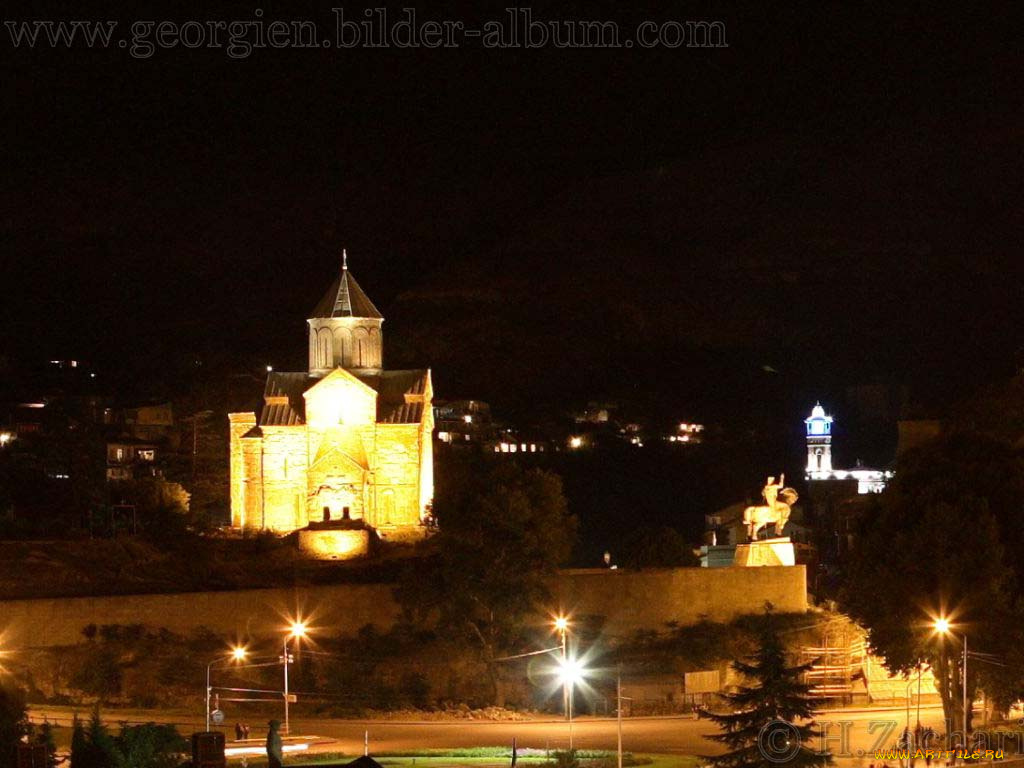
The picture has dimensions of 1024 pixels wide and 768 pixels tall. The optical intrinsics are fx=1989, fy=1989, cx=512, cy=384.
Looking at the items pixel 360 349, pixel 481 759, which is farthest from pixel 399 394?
pixel 481 759

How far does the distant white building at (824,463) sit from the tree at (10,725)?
76.7 metres

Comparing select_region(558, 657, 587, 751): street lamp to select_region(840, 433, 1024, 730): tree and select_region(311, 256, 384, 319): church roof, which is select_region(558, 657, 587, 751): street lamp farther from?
select_region(311, 256, 384, 319): church roof

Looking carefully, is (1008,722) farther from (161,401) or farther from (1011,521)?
(161,401)

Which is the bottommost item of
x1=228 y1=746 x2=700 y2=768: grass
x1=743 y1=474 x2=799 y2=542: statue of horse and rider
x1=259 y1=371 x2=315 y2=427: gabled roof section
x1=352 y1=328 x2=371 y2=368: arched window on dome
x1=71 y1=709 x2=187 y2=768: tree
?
x1=228 y1=746 x2=700 y2=768: grass

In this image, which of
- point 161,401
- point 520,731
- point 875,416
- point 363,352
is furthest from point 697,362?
point 520,731

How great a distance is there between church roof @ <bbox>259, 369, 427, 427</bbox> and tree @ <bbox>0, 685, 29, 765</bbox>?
34925 mm

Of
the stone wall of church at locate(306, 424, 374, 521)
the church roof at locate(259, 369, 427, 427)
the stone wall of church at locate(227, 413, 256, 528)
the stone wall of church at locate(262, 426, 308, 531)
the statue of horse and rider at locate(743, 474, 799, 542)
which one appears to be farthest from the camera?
the stone wall of church at locate(227, 413, 256, 528)

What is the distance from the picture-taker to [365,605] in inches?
2151

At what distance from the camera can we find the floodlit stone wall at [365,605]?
5181 centimetres

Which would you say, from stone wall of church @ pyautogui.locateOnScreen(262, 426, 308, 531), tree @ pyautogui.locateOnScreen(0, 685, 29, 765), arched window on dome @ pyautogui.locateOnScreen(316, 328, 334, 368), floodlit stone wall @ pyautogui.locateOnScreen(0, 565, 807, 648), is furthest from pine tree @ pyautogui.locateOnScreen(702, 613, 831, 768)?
arched window on dome @ pyautogui.locateOnScreen(316, 328, 334, 368)

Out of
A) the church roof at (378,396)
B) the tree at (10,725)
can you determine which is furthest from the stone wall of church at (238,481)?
the tree at (10,725)

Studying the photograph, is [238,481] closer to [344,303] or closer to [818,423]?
[344,303]

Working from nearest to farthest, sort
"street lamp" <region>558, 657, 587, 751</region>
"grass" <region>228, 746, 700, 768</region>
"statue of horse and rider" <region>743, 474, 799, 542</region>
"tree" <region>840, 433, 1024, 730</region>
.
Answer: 1. "grass" <region>228, 746, 700, 768</region>
2. "tree" <region>840, 433, 1024, 730</region>
3. "street lamp" <region>558, 657, 587, 751</region>
4. "statue of horse and rider" <region>743, 474, 799, 542</region>

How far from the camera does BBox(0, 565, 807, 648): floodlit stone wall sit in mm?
51812
